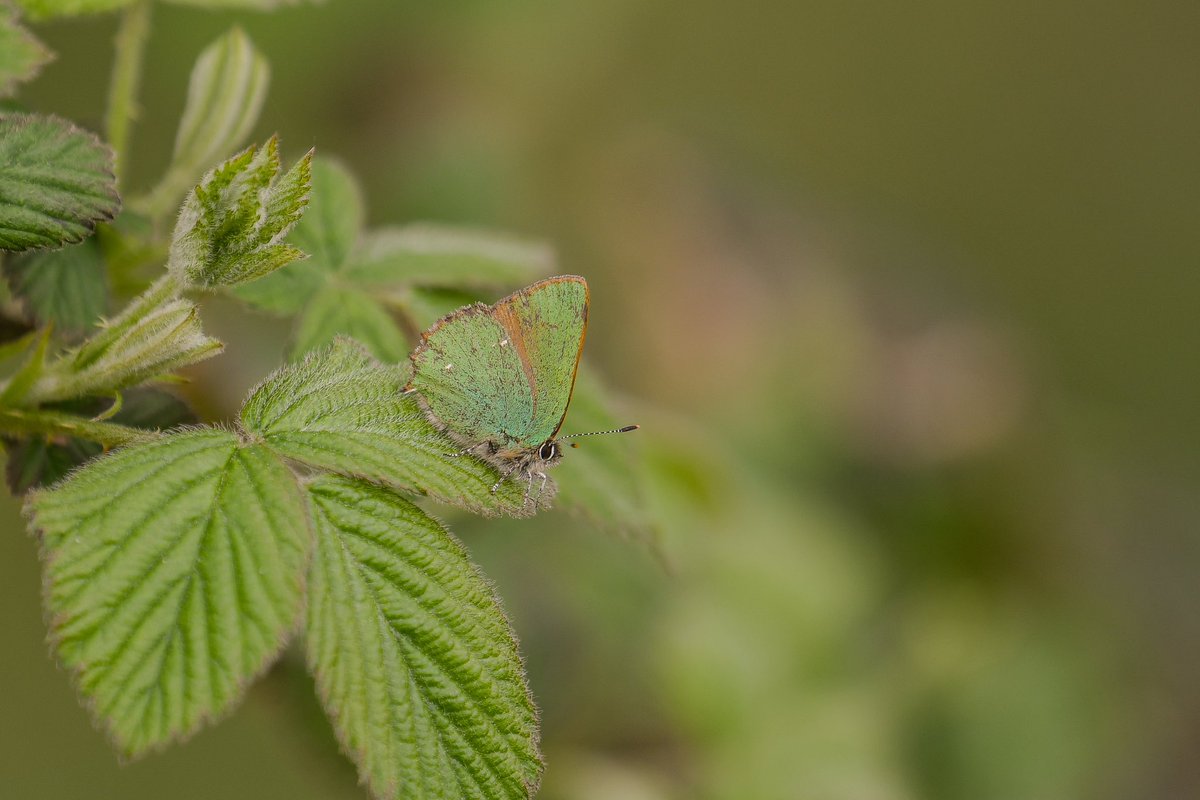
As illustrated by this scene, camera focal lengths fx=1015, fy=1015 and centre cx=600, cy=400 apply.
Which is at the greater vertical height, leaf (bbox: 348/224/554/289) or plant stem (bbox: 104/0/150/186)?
plant stem (bbox: 104/0/150/186)

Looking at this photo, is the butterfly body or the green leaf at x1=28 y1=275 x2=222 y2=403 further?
the butterfly body

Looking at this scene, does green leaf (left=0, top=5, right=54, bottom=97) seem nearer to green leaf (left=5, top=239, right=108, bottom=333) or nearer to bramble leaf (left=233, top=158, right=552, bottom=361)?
green leaf (left=5, top=239, right=108, bottom=333)

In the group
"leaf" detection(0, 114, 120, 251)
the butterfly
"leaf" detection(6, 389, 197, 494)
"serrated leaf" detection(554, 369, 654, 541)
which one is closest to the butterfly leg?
the butterfly

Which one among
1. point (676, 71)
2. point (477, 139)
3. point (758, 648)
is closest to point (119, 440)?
point (758, 648)

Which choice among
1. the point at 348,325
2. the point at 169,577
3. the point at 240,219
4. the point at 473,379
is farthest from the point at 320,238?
the point at 169,577

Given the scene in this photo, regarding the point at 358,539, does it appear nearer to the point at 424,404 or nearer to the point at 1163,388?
the point at 424,404

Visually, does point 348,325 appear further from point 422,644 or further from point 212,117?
point 422,644
